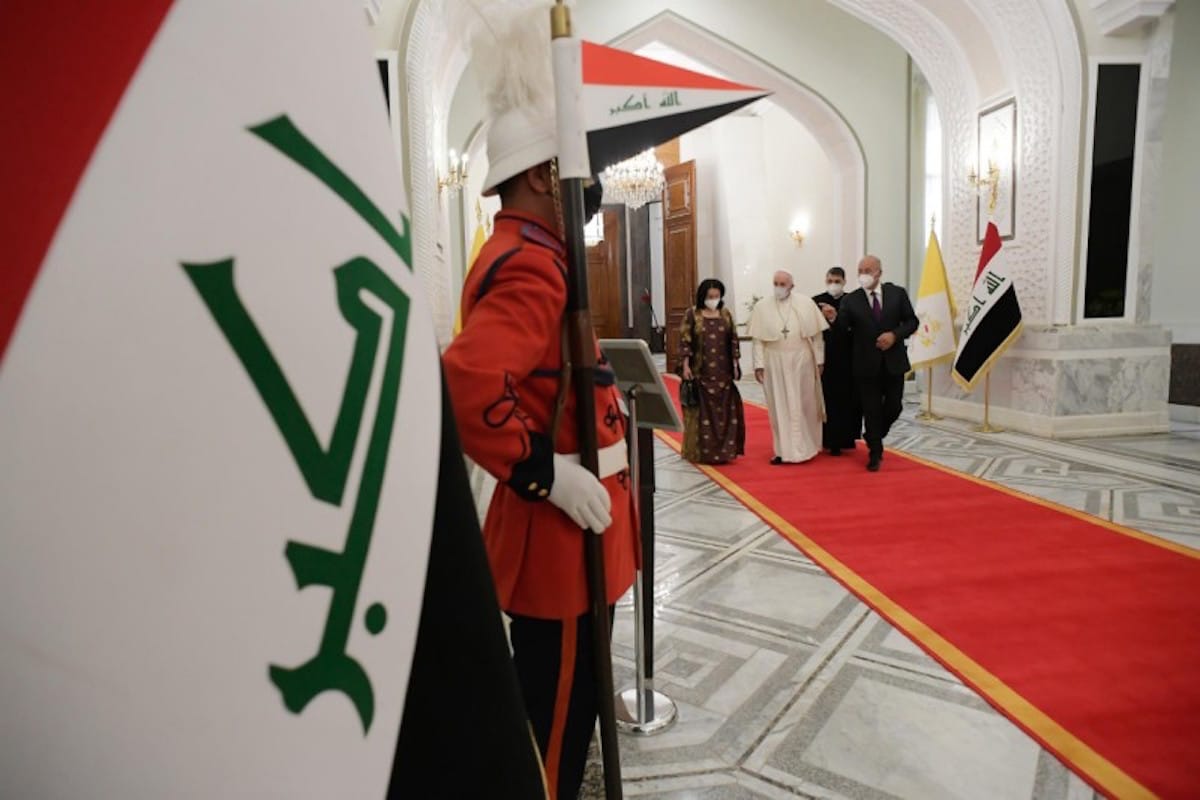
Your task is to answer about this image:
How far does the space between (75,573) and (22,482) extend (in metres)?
0.04

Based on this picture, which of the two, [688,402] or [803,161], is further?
[803,161]

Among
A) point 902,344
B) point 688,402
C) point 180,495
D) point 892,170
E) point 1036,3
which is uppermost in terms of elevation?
point 1036,3

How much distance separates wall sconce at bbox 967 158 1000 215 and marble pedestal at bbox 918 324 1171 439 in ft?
3.77

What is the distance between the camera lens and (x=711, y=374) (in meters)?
4.87

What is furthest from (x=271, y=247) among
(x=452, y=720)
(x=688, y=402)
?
(x=688, y=402)

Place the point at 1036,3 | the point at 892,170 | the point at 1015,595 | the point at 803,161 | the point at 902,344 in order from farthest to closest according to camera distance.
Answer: the point at 803,161
the point at 892,170
the point at 1036,3
the point at 902,344
the point at 1015,595

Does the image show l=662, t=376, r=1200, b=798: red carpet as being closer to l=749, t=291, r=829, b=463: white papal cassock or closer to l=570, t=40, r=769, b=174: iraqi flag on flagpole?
l=749, t=291, r=829, b=463: white papal cassock

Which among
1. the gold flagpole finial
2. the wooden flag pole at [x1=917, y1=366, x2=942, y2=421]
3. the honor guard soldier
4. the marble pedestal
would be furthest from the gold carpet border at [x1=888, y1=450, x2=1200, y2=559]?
the gold flagpole finial

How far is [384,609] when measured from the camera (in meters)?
0.39

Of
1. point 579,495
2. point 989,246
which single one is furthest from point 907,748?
point 989,246

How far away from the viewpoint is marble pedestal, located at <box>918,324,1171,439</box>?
210 inches

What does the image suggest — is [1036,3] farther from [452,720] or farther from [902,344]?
[452,720]

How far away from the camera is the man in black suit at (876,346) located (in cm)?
457

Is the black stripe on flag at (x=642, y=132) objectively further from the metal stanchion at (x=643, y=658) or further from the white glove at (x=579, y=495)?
the metal stanchion at (x=643, y=658)
